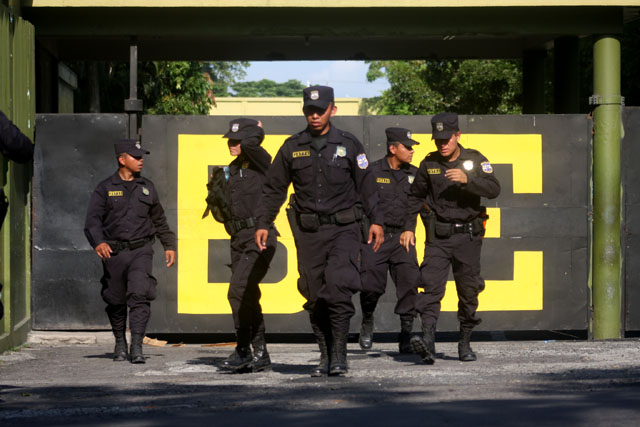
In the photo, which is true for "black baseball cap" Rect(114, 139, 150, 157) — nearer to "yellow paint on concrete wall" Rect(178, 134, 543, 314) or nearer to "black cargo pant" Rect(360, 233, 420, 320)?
"yellow paint on concrete wall" Rect(178, 134, 543, 314)

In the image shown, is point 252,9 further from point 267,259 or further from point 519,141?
point 267,259

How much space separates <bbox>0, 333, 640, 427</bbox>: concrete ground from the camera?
6336 millimetres

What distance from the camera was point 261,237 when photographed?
839 centimetres

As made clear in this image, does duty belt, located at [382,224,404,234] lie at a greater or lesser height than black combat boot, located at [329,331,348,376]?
greater

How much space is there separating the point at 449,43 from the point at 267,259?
25.6ft

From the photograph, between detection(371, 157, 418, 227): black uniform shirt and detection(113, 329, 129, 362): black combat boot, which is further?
detection(371, 157, 418, 227): black uniform shirt

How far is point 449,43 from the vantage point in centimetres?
1597

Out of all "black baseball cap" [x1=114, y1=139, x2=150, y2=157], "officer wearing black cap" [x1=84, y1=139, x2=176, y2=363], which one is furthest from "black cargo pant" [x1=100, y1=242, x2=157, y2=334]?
"black baseball cap" [x1=114, y1=139, x2=150, y2=157]

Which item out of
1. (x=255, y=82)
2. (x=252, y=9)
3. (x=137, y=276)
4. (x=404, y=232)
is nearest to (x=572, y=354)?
(x=404, y=232)

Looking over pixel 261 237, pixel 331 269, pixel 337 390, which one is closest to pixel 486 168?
pixel 331 269

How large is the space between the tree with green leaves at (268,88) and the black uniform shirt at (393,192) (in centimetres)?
Result: 17549

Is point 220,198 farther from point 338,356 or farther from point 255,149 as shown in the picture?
point 338,356

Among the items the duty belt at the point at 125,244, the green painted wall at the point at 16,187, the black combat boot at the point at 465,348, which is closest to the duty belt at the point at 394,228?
the black combat boot at the point at 465,348

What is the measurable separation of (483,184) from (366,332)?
8.71 ft
